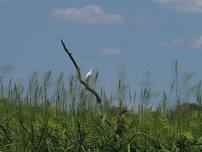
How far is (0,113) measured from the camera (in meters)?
9.53

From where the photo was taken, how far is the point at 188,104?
8086mm

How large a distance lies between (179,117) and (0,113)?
2.92 metres

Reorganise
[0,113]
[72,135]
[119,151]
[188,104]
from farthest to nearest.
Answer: [0,113]
[188,104]
[72,135]
[119,151]

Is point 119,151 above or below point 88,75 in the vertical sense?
below

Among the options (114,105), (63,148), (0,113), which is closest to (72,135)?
(63,148)

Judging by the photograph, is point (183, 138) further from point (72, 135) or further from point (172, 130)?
point (72, 135)

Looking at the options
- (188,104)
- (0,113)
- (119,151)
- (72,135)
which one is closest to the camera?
(119,151)

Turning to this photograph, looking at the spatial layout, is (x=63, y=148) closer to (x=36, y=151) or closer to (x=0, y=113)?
(x=36, y=151)

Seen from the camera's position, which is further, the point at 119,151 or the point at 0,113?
the point at 0,113

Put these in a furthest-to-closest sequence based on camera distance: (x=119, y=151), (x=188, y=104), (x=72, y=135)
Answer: (x=188, y=104)
(x=72, y=135)
(x=119, y=151)

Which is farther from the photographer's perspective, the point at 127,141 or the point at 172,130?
the point at 172,130

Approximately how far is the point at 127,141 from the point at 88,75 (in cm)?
109

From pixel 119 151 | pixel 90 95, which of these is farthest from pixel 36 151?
pixel 90 95

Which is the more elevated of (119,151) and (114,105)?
(114,105)
